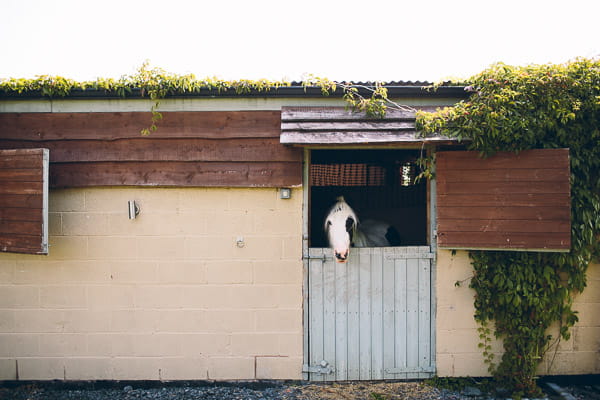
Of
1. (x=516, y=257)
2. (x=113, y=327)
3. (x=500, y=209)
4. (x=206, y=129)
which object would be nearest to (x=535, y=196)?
(x=500, y=209)

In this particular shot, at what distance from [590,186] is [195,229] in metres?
3.99

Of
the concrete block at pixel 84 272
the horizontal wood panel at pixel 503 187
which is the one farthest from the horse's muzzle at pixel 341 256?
the concrete block at pixel 84 272

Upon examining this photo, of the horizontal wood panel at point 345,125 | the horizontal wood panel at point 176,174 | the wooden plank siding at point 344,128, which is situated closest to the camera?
the wooden plank siding at point 344,128

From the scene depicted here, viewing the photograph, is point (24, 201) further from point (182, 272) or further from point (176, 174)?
point (182, 272)

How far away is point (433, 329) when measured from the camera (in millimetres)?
3793

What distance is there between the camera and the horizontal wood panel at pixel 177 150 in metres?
3.72

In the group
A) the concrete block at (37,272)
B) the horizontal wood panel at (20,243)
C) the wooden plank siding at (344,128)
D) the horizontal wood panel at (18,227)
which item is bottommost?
the concrete block at (37,272)

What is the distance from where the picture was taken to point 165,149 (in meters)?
3.73

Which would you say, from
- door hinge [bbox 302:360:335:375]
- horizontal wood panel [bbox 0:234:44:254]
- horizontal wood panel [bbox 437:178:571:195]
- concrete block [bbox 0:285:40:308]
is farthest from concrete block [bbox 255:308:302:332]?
A: concrete block [bbox 0:285:40:308]

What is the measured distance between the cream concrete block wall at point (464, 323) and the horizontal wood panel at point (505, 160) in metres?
0.90

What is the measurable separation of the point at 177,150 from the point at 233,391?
8.20 feet

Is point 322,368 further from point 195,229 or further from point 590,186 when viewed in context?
point 590,186

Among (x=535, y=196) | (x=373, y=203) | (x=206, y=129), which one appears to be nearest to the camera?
(x=535, y=196)

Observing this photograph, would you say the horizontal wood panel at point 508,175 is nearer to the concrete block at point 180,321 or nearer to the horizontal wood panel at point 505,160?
the horizontal wood panel at point 505,160
